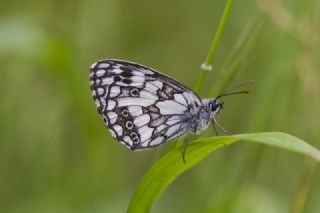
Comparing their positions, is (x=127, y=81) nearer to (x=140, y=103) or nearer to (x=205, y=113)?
(x=140, y=103)

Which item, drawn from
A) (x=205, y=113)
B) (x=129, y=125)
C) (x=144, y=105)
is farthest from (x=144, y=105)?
(x=205, y=113)

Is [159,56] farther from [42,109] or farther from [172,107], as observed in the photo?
[172,107]

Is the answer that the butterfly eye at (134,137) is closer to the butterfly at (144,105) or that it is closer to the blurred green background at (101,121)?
the butterfly at (144,105)

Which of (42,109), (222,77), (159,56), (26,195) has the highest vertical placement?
(222,77)

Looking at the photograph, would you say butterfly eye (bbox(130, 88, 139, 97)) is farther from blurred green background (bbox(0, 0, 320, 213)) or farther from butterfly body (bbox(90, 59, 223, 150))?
blurred green background (bbox(0, 0, 320, 213))

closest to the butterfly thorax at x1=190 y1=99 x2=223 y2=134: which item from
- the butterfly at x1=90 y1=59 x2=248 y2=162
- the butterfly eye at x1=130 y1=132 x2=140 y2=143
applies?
the butterfly at x1=90 y1=59 x2=248 y2=162

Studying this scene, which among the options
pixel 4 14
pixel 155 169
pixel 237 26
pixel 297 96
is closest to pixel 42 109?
pixel 4 14

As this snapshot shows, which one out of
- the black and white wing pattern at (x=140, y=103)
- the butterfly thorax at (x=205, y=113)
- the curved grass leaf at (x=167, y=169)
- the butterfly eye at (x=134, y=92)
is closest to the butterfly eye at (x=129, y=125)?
the black and white wing pattern at (x=140, y=103)
